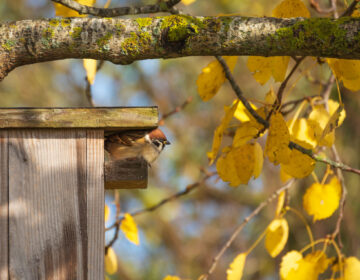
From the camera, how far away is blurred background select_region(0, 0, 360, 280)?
26.1ft

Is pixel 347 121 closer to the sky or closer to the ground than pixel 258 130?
closer to the sky

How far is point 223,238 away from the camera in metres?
8.58

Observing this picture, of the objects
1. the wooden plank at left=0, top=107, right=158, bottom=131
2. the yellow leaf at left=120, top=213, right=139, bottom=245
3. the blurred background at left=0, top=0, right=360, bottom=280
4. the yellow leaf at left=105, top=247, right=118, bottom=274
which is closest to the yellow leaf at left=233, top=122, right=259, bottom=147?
the wooden plank at left=0, top=107, right=158, bottom=131

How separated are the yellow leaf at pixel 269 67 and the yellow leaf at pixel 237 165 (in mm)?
298

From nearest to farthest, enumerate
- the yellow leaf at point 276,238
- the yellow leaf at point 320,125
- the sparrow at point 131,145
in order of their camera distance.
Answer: the sparrow at point 131,145 → the yellow leaf at point 320,125 → the yellow leaf at point 276,238

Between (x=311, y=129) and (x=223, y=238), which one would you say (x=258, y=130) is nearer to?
(x=311, y=129)

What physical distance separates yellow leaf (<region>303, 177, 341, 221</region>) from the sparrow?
2.73 ft

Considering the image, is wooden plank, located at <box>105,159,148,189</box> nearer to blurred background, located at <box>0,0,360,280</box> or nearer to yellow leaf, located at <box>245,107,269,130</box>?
yellow leaf, located at <box>245,107,269,130</box>

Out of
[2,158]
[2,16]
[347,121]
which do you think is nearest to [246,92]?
[347,121]

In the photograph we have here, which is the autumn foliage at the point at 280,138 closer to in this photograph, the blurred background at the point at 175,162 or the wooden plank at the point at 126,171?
the wooden plank at the point at 126,171

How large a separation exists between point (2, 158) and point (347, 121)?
4.80 metres

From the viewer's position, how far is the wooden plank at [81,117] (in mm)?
1989

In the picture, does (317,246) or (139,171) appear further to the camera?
(317,246)

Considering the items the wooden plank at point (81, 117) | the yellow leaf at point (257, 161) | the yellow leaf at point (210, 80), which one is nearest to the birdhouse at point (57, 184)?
the wooden plank at point (81, 117)
